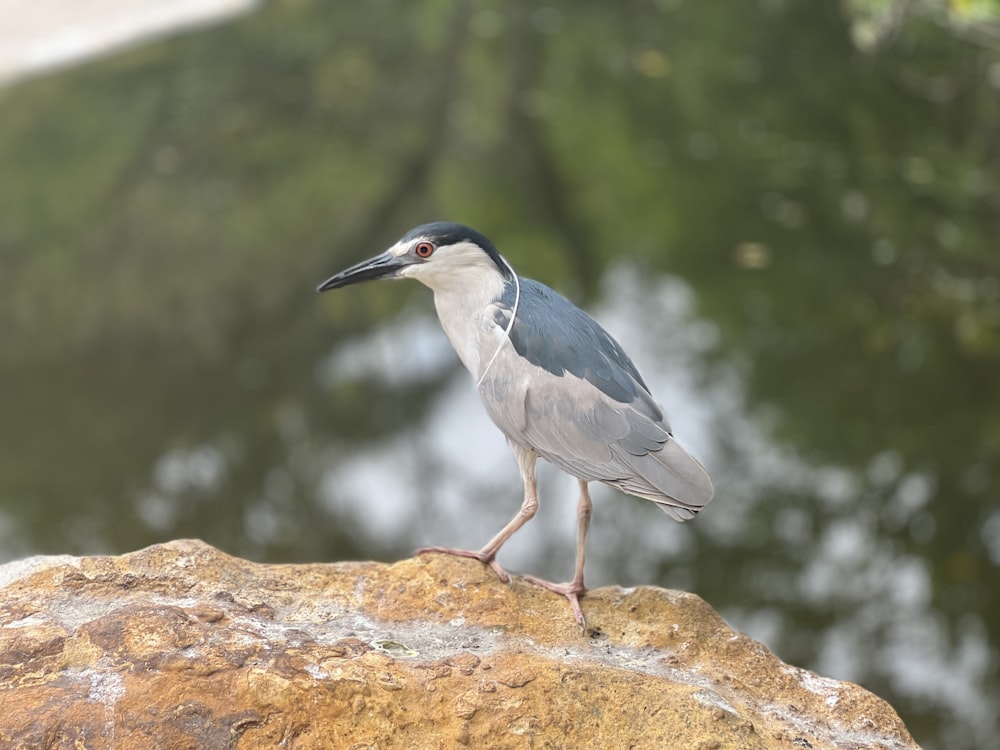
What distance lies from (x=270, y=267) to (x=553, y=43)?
391 centimetres

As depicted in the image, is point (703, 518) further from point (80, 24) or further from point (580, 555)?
point (80, 24)

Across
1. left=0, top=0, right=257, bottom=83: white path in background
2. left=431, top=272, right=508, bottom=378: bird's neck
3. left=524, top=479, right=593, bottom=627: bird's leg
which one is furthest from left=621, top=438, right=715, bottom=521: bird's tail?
left=0, top=0, right=257, bottom=83: white path in background

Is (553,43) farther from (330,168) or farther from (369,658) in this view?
(369,658)

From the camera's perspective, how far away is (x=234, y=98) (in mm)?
8445

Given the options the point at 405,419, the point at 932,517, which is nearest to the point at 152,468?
the point at 405,419

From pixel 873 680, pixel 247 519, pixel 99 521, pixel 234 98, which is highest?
pixel 234 98

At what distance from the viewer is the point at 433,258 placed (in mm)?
2633

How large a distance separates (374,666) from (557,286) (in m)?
3.93

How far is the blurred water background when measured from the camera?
189 inches

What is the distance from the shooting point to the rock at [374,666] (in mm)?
2232

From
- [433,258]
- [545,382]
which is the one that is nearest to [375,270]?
[433,258]

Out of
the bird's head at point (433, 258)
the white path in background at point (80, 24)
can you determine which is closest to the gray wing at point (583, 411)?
the bird's head at point (433, 258)

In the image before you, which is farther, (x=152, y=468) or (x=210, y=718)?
(x=152, y=468)

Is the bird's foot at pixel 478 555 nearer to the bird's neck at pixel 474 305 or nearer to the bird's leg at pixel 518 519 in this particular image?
the bird's leg at pixel 518 519
